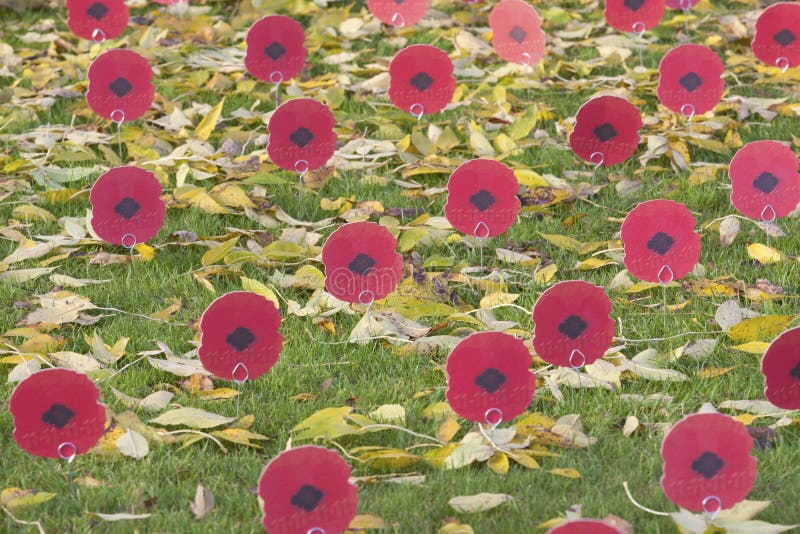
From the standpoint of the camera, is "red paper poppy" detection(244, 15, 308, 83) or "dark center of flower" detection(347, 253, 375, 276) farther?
"red paper poppy" detection(244, 15, 308, 83)

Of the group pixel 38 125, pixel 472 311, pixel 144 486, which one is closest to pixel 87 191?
pixel 38 125

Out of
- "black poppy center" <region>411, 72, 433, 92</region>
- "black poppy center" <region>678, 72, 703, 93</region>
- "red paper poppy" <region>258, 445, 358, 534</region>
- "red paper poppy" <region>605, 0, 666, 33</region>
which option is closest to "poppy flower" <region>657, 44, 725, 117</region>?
"black poppy center" <region>678, 72, 703, 93</region>

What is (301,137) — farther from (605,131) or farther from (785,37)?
(785,37)

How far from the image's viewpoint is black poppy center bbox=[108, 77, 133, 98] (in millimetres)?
3713

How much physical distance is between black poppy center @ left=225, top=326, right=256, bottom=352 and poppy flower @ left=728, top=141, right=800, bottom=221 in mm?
1404

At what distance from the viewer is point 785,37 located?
13.8ft

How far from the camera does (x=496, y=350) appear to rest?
7.38ft

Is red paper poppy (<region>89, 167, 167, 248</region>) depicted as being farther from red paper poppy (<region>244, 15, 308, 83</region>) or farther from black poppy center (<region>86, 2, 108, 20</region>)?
black poppy center (<region>86, 2, 108, 20</region>)

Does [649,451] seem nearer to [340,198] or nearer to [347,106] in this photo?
[340,198]

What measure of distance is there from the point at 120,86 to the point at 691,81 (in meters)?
1.83

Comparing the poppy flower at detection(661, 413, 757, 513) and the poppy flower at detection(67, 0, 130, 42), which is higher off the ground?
the poppy flower at detection(67, 0, 130, 42)

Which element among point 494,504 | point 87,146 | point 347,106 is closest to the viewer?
point 494,504

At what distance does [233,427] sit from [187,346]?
44 centimetres

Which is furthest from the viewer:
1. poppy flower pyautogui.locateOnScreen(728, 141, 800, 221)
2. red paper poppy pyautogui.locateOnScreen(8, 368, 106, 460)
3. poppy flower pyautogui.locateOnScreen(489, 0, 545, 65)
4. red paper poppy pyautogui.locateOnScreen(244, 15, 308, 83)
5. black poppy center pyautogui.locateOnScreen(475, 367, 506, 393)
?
poppy flower pyautogui.locateOnScreen(489, 0, 545, 65)
